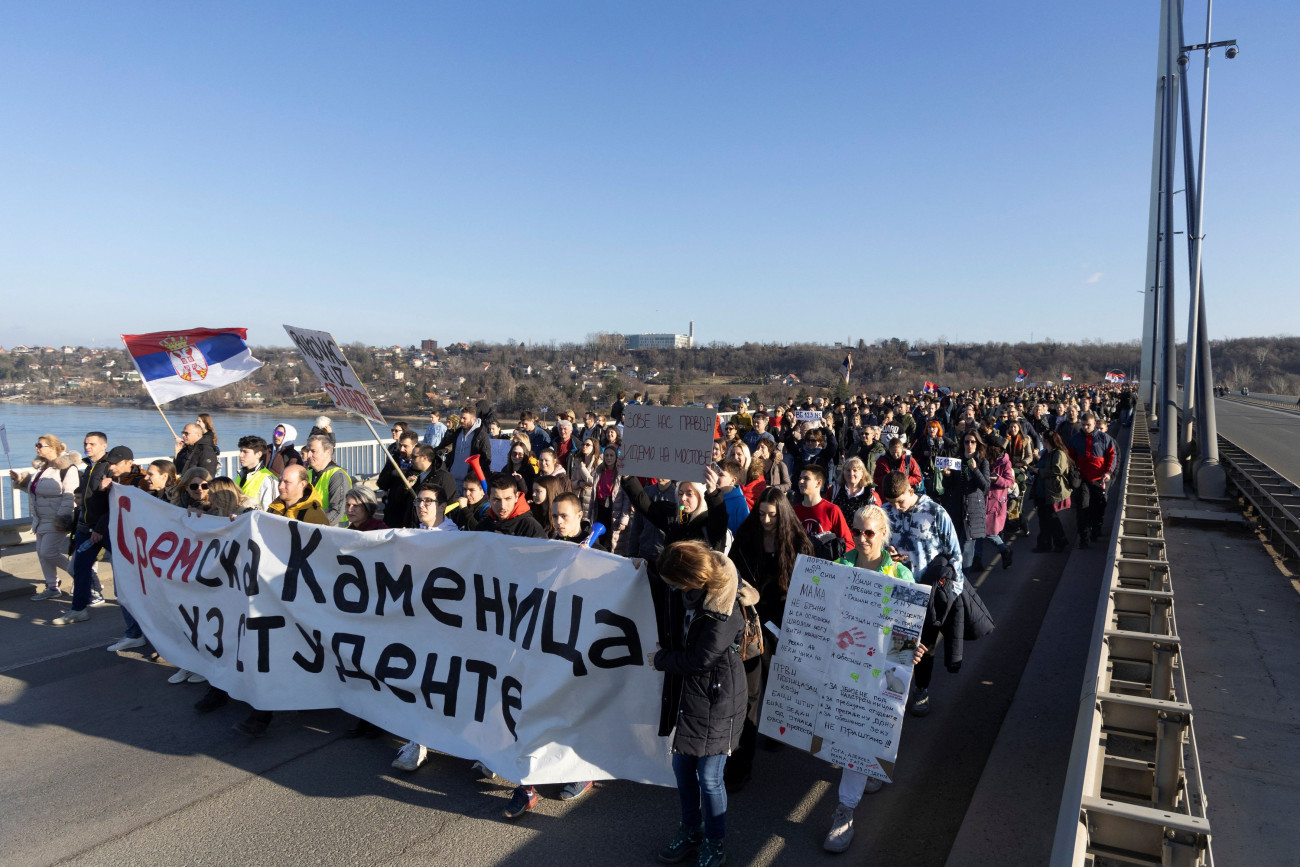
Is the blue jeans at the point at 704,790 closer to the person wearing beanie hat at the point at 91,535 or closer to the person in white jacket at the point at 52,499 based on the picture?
the person wearing beanie hat at the point at 91,535

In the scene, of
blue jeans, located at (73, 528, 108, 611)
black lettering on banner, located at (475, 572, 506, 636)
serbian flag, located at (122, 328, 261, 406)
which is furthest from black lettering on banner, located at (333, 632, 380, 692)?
serbian flag, located at (122, 328, 261, 406)

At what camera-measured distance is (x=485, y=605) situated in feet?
15.4

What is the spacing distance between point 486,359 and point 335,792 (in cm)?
3245

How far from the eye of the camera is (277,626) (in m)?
5.30

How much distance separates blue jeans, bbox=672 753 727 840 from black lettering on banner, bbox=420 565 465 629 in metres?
1.68

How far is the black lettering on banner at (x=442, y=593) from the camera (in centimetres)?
479

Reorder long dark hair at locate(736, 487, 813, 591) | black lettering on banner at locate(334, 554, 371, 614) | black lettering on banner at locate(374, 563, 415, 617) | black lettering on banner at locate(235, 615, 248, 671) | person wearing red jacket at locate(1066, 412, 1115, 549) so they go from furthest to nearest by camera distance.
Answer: person wearing red jacket at locate(1066, 412, 1115, 549) < black lettering on banner at locate(235, 615, 248, 671) < black lettering on banner at locate(334, 554, 371, 614) < black lettering on banner at locate(374, 563, 415, 617) < long dark hair at locate(736, 487, 813, 591)

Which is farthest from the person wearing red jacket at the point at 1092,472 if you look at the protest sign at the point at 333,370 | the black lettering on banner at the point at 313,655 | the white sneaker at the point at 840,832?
the black lettering on banner at the point at 313,655

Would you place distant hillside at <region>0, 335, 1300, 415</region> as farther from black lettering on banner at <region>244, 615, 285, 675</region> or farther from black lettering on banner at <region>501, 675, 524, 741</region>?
black lettering on banner at <region>501, 675, 524, 741</region>

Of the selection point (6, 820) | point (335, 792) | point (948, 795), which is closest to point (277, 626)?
point (335, 792)

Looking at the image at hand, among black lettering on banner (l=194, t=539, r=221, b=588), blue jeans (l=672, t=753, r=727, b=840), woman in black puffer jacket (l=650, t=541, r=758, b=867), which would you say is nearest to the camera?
woman in black puffer jacket (l=650, t=541, r=758, b=867)

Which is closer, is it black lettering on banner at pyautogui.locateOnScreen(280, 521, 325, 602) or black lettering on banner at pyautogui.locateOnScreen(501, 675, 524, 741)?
black lettering on banner at pyautogui.locateOnScreen(501, 675, 524, 741)

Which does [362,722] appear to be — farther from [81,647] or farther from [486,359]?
[486,359]

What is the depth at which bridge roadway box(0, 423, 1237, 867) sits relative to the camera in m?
3.95
